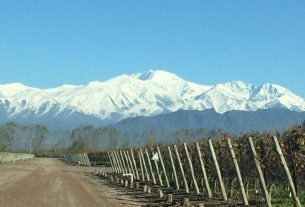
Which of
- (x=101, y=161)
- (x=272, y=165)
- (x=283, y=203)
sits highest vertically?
(x=101, y=161)

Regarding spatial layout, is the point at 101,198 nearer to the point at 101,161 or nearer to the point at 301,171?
the point at 301,171

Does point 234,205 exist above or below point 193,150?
below

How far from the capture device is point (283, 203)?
23750 mm

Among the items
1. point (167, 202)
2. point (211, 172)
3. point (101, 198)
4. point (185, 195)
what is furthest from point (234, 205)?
point (211, 172)

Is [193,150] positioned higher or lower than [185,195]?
higher

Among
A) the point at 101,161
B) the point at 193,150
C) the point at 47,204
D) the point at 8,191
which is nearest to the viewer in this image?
the point at 47,204

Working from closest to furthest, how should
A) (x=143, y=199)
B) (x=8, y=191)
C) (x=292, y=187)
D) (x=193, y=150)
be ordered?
(x=292, y=187) → (x=143, y=199) → (x=8, y=191) → (x=193, y=150)

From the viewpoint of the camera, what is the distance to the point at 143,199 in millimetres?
28625

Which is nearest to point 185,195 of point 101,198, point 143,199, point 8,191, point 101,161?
point 143,199

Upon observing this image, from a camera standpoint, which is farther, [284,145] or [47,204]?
[47,204]

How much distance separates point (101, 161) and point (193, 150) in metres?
75.3

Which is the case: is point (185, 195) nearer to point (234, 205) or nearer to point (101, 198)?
point (101, 198)

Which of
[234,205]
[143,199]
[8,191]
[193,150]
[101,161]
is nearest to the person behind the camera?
[234,205]

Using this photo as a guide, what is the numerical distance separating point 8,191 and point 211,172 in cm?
1119
